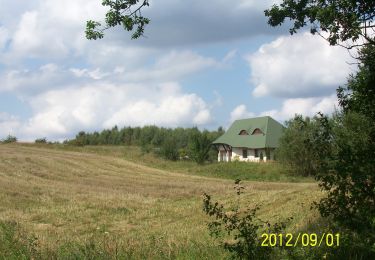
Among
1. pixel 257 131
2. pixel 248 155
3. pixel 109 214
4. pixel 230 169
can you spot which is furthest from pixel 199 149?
pixel 109 214

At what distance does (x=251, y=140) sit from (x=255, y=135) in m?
0.90

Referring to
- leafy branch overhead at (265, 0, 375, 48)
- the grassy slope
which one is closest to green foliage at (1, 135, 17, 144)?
the grassy slope

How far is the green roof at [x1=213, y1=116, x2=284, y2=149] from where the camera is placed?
59031 mm

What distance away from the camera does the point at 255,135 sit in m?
61.7

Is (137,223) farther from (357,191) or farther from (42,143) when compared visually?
(42,143)

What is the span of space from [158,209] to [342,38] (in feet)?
46.5

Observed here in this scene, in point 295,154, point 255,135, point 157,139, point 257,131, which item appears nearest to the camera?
point 295,154

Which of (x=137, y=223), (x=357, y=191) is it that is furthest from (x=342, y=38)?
(x=137, y=223)

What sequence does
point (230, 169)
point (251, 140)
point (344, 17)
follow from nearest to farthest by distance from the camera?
1. point (344, 17)
2. point (230, 169)
3. point (251, 140)

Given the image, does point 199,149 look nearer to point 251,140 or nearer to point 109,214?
point 251,140

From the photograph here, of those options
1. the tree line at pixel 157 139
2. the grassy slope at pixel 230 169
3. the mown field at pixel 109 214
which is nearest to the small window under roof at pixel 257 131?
the tree line at pixel 157 139

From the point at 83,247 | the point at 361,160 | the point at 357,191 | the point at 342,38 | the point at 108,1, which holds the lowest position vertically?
the point at 83,247

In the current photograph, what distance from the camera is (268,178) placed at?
Result: 44.3 meters

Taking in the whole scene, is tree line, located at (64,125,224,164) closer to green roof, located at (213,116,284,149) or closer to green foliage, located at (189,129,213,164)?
green foliage, located at (189,129,213,164)
